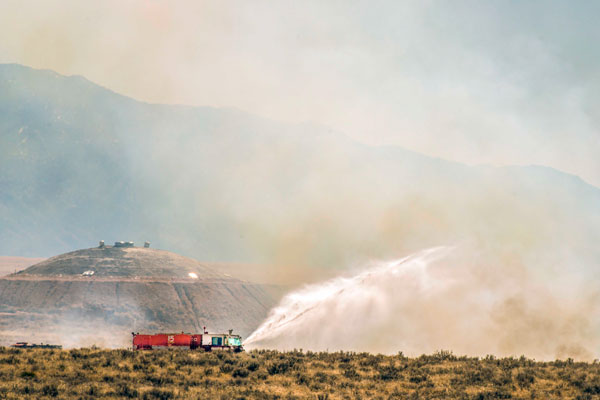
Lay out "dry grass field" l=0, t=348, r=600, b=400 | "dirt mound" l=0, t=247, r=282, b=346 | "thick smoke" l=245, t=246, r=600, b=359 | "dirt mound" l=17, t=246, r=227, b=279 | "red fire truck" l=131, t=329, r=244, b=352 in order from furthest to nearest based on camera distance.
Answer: "dirt mound" l=17, t=246, r=227, b=279
"dirt mound" l=0, t=247, r=282, b=346
"thick smoke" l=245, t=246, r=600, b=359
"red fire truck" l=131, t=329, r=244, b=352
"dry grass field" l=0, t=348, r=600, b=400

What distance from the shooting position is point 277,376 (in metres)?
43.7

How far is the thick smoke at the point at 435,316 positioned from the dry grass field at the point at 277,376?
25.2 m

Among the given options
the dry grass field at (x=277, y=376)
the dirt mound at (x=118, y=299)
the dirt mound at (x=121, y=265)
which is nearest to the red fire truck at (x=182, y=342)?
the dry grass field at (x=277, y=376)

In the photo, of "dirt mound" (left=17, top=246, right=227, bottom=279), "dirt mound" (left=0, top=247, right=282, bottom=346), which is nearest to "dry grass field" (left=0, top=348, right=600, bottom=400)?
"dirt mound" (left=0, top=247, right=282, bottom=346)

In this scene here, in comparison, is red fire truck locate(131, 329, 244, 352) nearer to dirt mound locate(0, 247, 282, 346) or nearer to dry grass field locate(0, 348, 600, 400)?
dry grass field locate(0, 348, 600, 400)

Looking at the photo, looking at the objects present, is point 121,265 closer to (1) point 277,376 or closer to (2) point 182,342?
(2) point 182,342

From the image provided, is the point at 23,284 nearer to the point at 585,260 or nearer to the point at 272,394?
the point at 585,260

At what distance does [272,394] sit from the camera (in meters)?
38.9

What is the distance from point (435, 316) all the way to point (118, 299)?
8609 cm

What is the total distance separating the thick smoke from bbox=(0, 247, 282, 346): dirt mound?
60.4 meters

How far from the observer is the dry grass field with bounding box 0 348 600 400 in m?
38.4

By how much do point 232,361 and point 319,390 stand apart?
368 inches

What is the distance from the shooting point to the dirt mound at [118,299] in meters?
137

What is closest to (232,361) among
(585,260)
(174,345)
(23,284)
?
(174,345)
